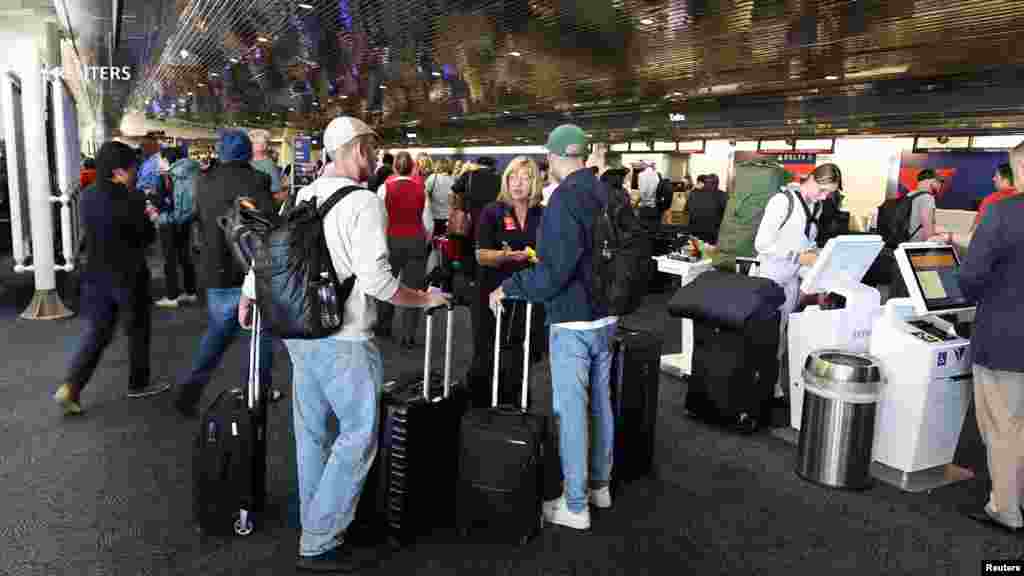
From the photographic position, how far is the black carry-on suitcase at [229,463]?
271 cm

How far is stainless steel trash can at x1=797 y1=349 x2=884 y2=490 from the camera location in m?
3.43

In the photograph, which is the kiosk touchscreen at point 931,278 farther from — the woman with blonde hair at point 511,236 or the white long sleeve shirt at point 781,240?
the woman with blonde hair at point 511,236

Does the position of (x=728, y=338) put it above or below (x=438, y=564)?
above

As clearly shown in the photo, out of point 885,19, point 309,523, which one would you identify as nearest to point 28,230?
point 309,523

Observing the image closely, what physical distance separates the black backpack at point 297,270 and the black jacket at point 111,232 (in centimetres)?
223

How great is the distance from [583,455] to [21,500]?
2420mm

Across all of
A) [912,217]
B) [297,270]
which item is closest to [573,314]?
[297,270]

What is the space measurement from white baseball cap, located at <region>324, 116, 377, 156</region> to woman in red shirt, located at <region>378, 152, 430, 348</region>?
9.80 ft

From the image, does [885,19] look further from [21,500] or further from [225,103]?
[225,103]

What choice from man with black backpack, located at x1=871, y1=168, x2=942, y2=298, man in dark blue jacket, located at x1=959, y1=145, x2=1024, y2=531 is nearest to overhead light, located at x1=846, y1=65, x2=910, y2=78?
man with black backpack, located at x1=871, y1=168, x2=942, y2=298

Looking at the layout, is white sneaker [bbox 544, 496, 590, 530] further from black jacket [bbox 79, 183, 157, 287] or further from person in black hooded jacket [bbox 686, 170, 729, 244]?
person in black hooded jacket [bbox 686, 170, 729, 244]

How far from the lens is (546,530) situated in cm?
295

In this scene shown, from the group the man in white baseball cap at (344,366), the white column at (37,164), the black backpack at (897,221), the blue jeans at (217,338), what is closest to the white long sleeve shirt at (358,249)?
the man in white baseball cap at (344,366)

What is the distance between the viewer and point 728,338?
13.6ft
